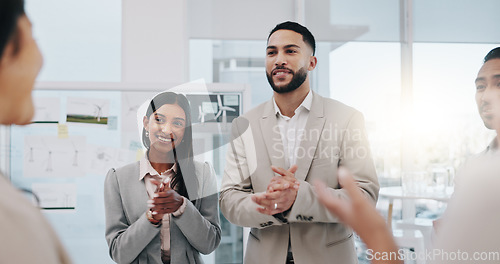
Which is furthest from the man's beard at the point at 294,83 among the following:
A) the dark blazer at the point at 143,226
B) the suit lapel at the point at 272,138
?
the dark blazer at the point at 143,226

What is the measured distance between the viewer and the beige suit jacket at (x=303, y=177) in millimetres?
1901

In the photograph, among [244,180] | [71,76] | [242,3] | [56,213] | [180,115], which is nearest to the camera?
[244,180]

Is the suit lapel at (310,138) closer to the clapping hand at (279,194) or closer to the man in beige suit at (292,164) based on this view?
the man in beige suit at (292,164)

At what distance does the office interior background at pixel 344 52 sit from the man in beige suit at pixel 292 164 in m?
1.84

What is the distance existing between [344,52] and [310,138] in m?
2.47

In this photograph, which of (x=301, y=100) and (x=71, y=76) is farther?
(x=71, y=76)

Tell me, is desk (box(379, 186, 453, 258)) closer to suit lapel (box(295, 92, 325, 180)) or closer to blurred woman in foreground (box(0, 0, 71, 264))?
suit lapel (box(295, 92, 325, 180))

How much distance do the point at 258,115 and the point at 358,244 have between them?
257cm

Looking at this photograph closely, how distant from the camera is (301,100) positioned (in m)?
2.19

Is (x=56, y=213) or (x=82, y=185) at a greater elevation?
(x=82, y=185)

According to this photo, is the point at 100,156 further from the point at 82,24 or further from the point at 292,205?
the point at 82,24

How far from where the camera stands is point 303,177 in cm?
201

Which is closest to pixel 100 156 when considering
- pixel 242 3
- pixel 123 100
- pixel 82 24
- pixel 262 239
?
pixel 123 100

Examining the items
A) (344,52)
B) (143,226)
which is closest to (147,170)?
(143,226)
